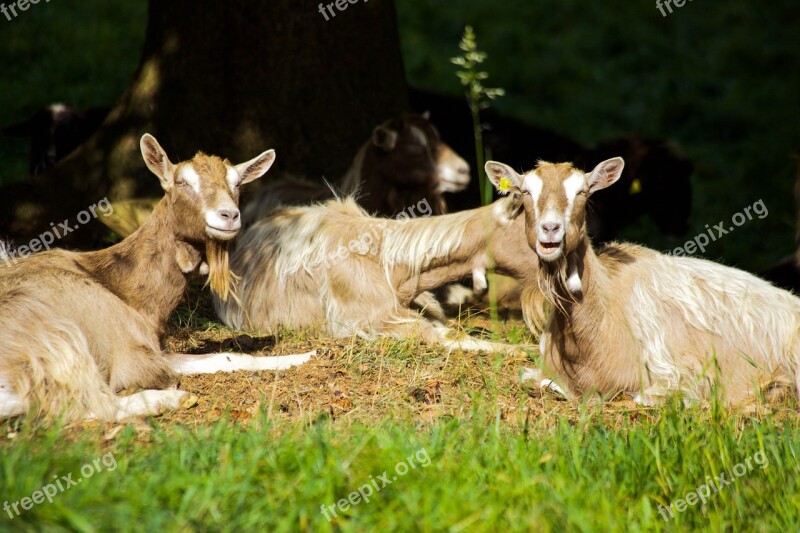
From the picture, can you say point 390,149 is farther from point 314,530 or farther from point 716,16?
point 716,16

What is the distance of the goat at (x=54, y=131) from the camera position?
377 inches

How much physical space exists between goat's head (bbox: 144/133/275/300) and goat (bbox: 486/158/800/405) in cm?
134

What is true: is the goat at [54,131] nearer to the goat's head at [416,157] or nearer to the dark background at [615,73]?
the dark background at [615,73]

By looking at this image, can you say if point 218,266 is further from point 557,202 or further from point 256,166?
point 557,202

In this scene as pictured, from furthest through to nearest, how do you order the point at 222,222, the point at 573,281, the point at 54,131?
the point at 54,131
the point at 573,281
the point at 222,222

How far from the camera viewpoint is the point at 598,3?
16578 mm

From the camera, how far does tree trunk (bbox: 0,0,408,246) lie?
784cm

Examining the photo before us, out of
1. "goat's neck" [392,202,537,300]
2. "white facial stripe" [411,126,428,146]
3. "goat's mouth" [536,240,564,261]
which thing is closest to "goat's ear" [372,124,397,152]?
"white facial stripe" [411,126,428,146]

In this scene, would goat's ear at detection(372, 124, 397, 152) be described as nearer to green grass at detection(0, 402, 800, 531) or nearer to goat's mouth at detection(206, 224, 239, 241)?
goat's mouth at detection(206, 224, 239, 241)

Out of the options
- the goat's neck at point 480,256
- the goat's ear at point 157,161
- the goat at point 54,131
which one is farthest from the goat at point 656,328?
the goat at point 54,131

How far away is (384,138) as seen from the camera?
7.89 metres

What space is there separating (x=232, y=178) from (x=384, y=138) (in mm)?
2664

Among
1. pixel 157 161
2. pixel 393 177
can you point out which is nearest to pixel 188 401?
pixel 157 161

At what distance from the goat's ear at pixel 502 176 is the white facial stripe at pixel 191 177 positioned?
1468mm
